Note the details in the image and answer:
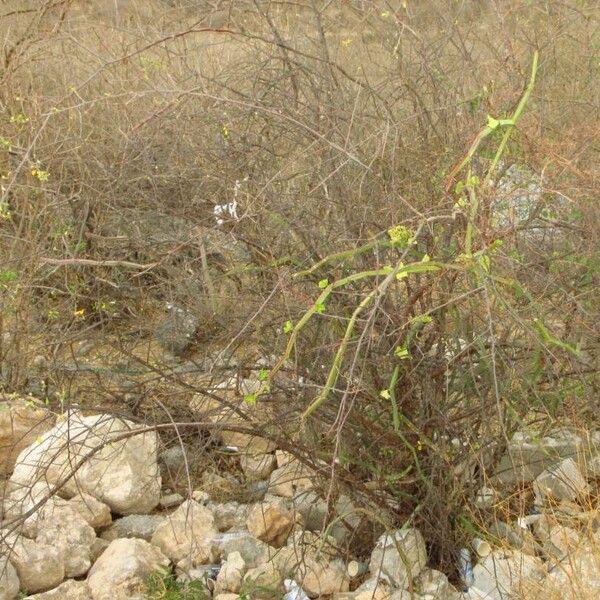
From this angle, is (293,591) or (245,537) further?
(245,537)

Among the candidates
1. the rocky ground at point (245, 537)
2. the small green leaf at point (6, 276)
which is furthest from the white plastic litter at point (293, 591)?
the small green leaf at point (6, 276)

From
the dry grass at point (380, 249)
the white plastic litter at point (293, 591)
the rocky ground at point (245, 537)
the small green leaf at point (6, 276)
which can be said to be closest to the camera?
the dry grass at point (380, 249)

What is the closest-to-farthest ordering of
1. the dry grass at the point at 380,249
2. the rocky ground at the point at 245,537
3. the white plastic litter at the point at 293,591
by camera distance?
the dry grass at the point at 380,249
the rocky ground at the point at 245,537
the white plastic litter at the point at 293,591

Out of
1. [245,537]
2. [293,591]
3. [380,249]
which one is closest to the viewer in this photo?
[380,249]

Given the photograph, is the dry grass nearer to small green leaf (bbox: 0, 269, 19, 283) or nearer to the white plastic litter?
small green leaf (bbox: 0, 269, 19, 283)

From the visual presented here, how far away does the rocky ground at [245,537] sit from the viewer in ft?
11.4

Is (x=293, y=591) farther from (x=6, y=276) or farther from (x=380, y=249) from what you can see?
(x=6, y=276)

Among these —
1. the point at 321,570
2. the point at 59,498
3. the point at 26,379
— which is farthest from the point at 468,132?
the point at 26,379

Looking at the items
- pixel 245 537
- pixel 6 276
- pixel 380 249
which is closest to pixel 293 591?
pixel 245 537

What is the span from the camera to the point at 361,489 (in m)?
3.62

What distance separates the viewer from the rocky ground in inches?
137

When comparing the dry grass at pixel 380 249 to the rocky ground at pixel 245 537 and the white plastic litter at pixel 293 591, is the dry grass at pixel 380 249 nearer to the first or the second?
the rocky ground at pixel 245 537

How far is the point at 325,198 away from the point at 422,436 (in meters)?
0.82

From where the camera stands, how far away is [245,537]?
12.8 ft
